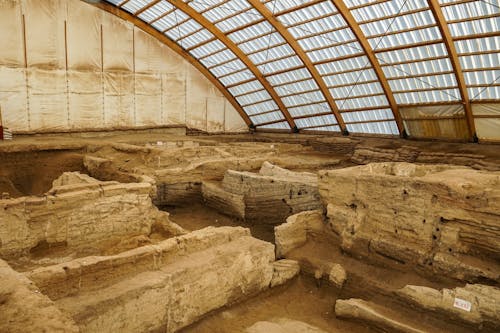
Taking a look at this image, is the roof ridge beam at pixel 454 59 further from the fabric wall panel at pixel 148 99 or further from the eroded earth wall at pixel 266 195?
the fabric wall panel at pixel 148 99

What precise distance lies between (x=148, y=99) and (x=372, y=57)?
1112 cm

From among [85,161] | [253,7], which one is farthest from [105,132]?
[253,7]

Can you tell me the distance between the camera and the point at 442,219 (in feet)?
21.9

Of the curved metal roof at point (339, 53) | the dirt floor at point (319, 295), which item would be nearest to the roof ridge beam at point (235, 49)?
the curved metal roof at point (339, 53)

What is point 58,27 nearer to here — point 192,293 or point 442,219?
point 192,293

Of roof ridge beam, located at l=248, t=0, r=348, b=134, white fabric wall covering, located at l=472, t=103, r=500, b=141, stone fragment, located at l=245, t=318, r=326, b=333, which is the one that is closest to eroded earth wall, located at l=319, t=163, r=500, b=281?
stone fragment, located at l=245, t=318, r=326, b=333

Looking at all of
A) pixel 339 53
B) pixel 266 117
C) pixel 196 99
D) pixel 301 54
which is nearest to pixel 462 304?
pixel 339 53

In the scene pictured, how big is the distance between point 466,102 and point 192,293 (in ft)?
42.3

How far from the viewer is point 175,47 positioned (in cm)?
2028

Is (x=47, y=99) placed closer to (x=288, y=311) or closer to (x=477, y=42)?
(x=288, y=311)

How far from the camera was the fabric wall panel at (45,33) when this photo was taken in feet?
52.5

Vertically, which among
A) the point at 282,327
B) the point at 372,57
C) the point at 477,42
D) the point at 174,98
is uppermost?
the point at 477,42

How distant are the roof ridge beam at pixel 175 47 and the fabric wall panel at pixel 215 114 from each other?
0.59 m

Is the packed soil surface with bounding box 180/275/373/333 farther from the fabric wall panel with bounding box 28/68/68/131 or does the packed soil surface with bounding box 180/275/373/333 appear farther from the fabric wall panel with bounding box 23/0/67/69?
the fabric wall panel with bounding box 23/0/67/69
